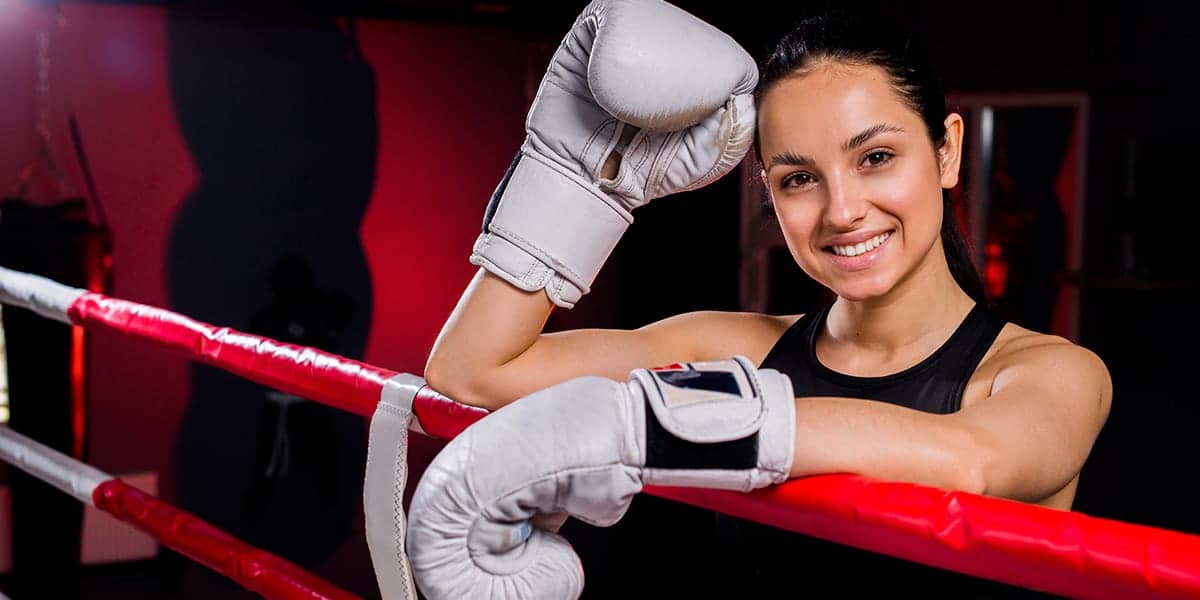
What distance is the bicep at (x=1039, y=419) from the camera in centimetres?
77

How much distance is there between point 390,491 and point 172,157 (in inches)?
145

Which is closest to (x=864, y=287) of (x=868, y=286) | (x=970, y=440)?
(x=868, y=286)

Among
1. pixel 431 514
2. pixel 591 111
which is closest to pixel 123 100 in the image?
pixel 591 111

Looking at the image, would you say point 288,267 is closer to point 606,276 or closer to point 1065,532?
point 606,276

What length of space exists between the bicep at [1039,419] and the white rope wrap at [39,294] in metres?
1.24

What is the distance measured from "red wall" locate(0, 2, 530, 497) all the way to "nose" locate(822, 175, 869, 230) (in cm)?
368

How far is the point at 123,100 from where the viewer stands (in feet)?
13.6

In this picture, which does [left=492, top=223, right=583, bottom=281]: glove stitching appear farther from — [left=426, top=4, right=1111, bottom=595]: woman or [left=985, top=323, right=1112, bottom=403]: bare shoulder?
[left=985, top=323, right=1112, bottom=403]: bare shoulder

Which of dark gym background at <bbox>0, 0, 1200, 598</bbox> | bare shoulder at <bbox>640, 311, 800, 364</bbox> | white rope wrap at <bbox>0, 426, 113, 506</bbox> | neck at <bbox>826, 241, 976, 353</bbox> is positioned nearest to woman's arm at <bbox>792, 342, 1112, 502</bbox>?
neck at <bbox>826, 241, 976, 353</bbox>

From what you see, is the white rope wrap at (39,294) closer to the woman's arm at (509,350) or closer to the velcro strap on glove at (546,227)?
the woman's arm at (509,350)

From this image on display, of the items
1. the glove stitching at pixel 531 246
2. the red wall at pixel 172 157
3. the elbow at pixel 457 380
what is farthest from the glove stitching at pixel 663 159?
the red wall at pixel 172 157

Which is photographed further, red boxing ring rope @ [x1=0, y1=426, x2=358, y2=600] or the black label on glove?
red boxing ring rope @ [x1=0, y1=426, x2=358, y2=600]

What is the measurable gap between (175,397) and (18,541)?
119 centimetres

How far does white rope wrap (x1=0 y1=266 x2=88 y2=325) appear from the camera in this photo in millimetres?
1520
